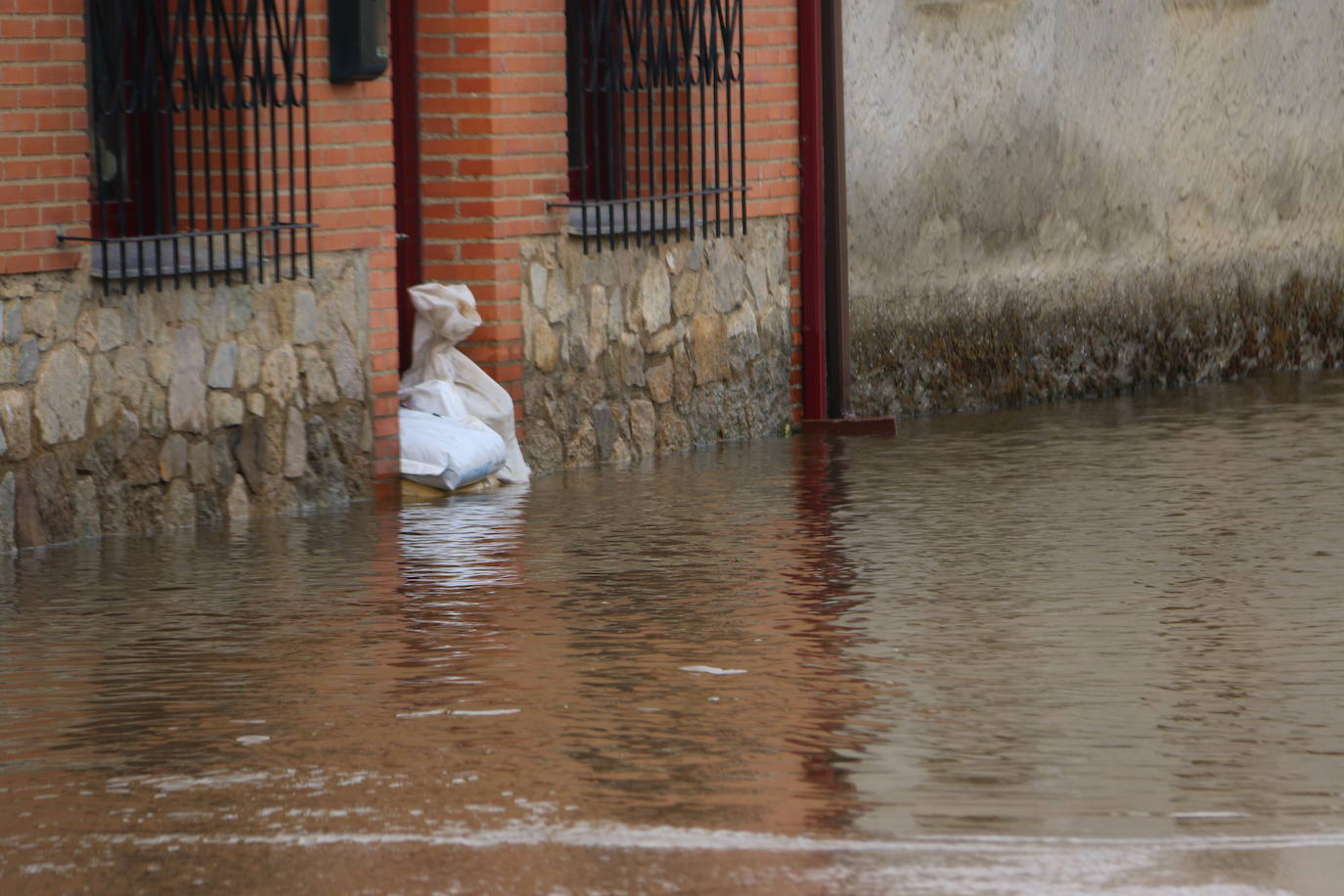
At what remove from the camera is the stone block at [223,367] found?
941cm

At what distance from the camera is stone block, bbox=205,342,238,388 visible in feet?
30.9

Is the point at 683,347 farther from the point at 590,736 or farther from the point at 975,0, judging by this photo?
the point at 590,736

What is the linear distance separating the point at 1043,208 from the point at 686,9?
112 inches

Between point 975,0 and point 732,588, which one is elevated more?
point 975,0

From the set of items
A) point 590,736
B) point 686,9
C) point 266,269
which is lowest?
point 590,736

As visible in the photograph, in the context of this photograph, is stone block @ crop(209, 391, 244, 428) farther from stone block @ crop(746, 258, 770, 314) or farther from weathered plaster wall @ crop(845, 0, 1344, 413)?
weathered plaster wall @ crop(845, 0, 1344, 413)

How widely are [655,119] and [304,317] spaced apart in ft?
7.98

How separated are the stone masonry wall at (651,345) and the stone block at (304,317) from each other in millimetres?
1152

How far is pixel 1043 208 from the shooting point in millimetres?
13570

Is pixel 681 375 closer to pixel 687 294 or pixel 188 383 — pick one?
pixel 687 294

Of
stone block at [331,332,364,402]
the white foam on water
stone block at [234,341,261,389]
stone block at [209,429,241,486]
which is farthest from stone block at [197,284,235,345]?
the white foam on water

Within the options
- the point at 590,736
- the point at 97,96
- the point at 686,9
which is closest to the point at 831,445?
the point at 686,9

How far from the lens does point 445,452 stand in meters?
10.2

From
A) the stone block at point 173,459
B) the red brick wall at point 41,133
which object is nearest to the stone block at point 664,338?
the stone block at point 173,459
